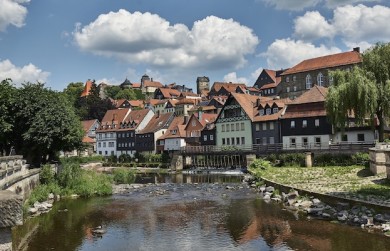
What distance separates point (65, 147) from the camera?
43469 millimetres

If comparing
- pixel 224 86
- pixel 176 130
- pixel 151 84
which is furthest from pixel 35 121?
pixel 151 84

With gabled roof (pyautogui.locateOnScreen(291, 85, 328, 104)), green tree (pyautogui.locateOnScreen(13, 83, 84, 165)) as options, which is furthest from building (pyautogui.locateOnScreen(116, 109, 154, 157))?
green tree (pyautogui.locateOnScreen(13, 83, 84, 165))

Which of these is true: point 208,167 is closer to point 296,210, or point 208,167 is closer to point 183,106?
point 296,210

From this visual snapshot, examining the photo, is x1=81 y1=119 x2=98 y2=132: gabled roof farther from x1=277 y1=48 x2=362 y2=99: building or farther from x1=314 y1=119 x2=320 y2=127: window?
x1=314 y1=119 x2=320 y2=127: window

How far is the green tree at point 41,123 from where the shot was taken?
39000 millimetres

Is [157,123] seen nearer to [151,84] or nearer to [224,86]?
[224,86]

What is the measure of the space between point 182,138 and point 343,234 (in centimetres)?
6341

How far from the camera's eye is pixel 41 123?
38.9 m

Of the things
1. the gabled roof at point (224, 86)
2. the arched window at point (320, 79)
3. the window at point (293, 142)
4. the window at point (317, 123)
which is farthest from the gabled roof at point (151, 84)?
the window at point (317, 123)

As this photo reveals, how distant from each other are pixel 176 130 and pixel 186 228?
62.1 meters

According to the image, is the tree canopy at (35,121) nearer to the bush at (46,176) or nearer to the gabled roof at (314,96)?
the bush at (46,176)

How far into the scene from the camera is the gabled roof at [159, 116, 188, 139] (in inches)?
3263

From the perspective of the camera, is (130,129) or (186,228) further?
(130,129)

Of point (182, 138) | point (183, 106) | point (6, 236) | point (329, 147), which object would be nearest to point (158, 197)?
point (329, 147)
